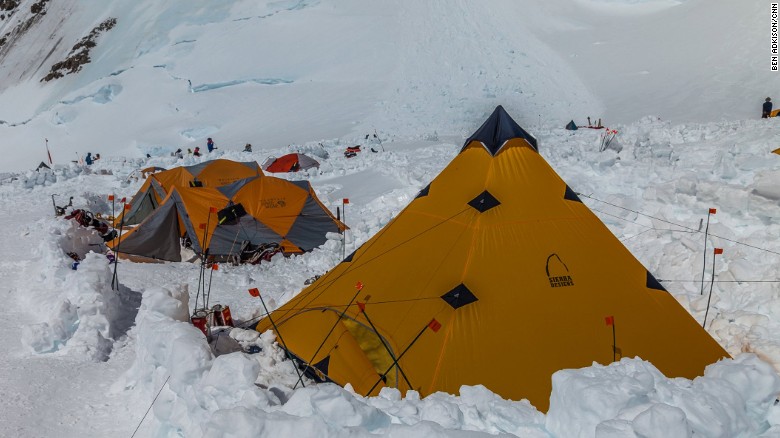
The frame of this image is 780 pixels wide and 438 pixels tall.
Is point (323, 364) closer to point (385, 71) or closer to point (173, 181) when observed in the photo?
point (173, 181)

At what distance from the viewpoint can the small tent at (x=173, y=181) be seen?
11.3 m

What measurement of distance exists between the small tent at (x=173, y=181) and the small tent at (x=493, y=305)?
22.8 ft

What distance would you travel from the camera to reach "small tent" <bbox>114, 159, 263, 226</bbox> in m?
11.3

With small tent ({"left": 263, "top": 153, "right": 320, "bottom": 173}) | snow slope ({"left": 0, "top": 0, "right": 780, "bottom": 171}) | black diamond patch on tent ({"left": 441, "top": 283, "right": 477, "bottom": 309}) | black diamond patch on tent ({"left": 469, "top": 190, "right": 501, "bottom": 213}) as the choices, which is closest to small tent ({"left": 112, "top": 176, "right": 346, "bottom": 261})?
black diamond patch on tent ({"left": 469, "top": 190, "right": 501, "bottom": 213})

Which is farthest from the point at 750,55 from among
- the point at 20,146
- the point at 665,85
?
the point at 20,146

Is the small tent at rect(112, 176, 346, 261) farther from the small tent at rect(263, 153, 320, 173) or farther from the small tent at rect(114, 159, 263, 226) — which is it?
the small tent at rect(263, 153, 320, 173)

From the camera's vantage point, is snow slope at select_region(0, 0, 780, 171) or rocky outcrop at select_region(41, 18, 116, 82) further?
rocky outcrop at select_region(41, 18, 116, 82)

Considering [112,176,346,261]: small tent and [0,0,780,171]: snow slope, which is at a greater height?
[112,176,346,261]: small tent

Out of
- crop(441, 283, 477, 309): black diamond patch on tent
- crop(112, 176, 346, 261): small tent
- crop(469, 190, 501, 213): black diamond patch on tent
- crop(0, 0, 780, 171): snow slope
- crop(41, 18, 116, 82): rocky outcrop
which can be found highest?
Answer: crop(41, 18, 116, 82): rocky outcrop

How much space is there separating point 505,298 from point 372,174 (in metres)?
10.2

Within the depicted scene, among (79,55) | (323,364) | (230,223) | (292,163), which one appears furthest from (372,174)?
(79,55)

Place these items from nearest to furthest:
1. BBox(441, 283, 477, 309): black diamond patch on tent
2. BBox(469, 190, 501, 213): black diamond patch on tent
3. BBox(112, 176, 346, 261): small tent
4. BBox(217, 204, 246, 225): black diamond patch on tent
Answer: BBox(441, 283, 477, 309): black diamond patch on tent
BBox(469, 190, 501, 213): black diamond patch on tent
BBox(217, 204, 246, 225): black diamond patch on tent
BBox(112, 176, 346, 261): small tent

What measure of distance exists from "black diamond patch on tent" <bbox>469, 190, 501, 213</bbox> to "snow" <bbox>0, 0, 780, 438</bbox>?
178 cm

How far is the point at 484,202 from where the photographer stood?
16.8ft
